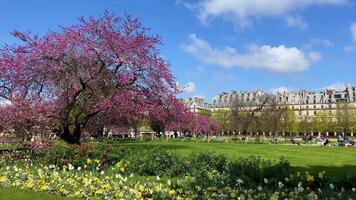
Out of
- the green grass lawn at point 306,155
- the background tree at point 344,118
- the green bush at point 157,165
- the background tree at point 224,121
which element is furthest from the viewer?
the background tree at point 224,121

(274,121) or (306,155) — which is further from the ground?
(274,121)

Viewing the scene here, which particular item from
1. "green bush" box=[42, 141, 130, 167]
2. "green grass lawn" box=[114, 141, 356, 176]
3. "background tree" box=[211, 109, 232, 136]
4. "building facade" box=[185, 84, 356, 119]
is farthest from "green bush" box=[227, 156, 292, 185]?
"building facade" box=[185, 84, 356, 119]

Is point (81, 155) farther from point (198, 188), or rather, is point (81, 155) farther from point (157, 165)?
point (198, 188)

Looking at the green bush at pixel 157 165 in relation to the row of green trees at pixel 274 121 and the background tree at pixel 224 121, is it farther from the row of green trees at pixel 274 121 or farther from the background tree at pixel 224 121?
the background tree at pixel 224 121

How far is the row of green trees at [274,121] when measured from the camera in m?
92.1

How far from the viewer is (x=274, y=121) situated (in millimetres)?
87625

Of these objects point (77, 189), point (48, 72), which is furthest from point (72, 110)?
point (77, 189)

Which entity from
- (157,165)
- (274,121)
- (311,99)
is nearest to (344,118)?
(274,121)

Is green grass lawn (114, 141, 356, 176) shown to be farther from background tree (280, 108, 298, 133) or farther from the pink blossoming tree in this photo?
background tree (280, 108, 298, 133)

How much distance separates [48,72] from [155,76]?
604 centimetres

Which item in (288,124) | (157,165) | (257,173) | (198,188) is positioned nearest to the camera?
(198,188)

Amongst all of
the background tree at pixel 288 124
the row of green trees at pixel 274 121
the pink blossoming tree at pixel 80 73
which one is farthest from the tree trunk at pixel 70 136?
the background tree at pixel 288 124

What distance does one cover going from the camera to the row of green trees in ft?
302

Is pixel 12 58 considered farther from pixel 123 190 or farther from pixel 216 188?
pixel 216 188
